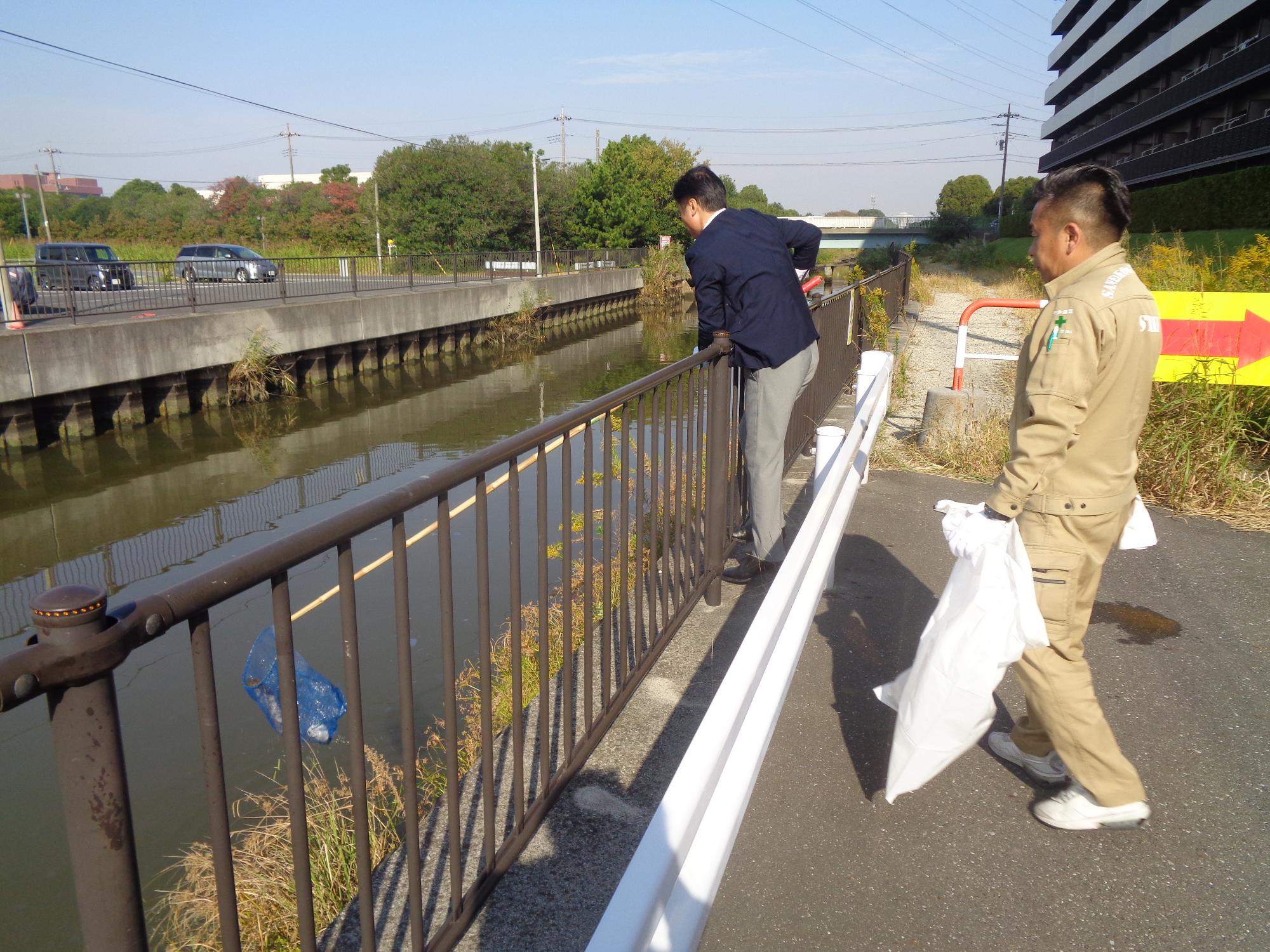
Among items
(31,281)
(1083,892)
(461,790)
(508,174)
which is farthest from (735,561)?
(508,174)

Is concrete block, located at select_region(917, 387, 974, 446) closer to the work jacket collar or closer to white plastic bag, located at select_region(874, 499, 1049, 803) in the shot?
the work jacket collar

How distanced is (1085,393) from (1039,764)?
1214 mm

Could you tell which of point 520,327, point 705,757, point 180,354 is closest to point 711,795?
point 705,757

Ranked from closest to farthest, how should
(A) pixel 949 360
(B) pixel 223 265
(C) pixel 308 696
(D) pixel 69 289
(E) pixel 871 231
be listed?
(C) pixel 308 696
(A) pixel 949 360
(D) pixel 69 289
(B) pixel 223 265
(E) pixel 871 231

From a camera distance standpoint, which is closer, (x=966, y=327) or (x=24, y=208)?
(x=966, y=327)

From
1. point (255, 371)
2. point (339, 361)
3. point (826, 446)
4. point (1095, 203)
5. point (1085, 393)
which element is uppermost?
point (1095, 203)

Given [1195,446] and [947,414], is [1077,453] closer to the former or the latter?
[1195,446]

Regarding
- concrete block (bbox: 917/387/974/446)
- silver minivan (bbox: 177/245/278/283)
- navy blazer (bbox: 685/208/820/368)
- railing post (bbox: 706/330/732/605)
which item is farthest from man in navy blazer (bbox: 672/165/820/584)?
silver minivan (bbox: 177/245/278/283)

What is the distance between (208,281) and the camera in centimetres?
2112

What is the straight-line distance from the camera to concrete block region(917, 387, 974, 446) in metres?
6.98

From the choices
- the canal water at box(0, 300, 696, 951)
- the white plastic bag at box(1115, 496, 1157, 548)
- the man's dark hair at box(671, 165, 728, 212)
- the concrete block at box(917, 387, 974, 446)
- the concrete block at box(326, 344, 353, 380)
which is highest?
the man's dark hair at box(671, 165, 728, 212)

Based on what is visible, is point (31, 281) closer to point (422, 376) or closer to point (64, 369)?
point (64, 369)

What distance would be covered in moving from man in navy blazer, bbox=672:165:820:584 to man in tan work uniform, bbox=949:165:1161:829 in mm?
1539

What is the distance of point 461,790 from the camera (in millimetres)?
2979
